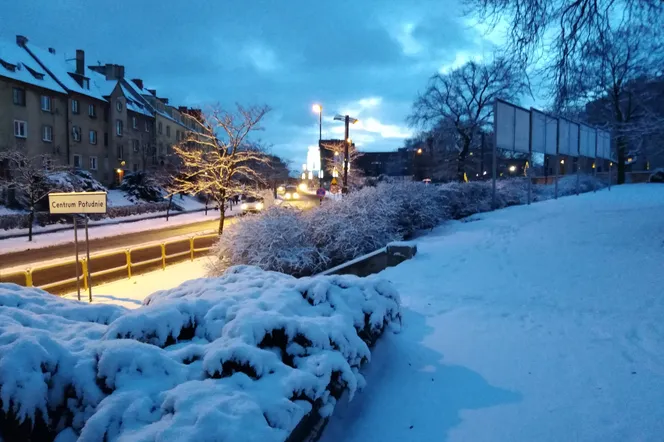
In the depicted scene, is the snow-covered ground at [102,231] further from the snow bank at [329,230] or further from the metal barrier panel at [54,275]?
the snow bank at [329,230]

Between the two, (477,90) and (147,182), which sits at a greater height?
(477,90)

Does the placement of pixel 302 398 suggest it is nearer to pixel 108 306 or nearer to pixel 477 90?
pixel 108 306

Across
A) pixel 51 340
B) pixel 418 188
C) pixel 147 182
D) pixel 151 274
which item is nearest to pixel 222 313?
pixel 51 340

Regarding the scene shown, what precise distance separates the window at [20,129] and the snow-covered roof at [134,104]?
1487cm

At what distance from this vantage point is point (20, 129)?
32812 mm

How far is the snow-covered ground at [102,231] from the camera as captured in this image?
21.0 metres

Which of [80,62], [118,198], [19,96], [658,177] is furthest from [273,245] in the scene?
[658,177]

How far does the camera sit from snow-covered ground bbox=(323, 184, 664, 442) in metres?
3.60

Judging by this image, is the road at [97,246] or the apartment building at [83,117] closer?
the road at [97,246]

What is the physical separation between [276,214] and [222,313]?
9346 mm

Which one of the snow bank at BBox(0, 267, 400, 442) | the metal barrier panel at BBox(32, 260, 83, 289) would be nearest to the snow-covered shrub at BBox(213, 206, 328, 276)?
the metal barrier panel at BBox(32, 260, 83, 289)

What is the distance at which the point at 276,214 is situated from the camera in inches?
510

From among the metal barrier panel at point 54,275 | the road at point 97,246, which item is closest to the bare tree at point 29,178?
the road at point 97,246

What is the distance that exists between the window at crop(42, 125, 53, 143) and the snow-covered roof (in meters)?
12.3
